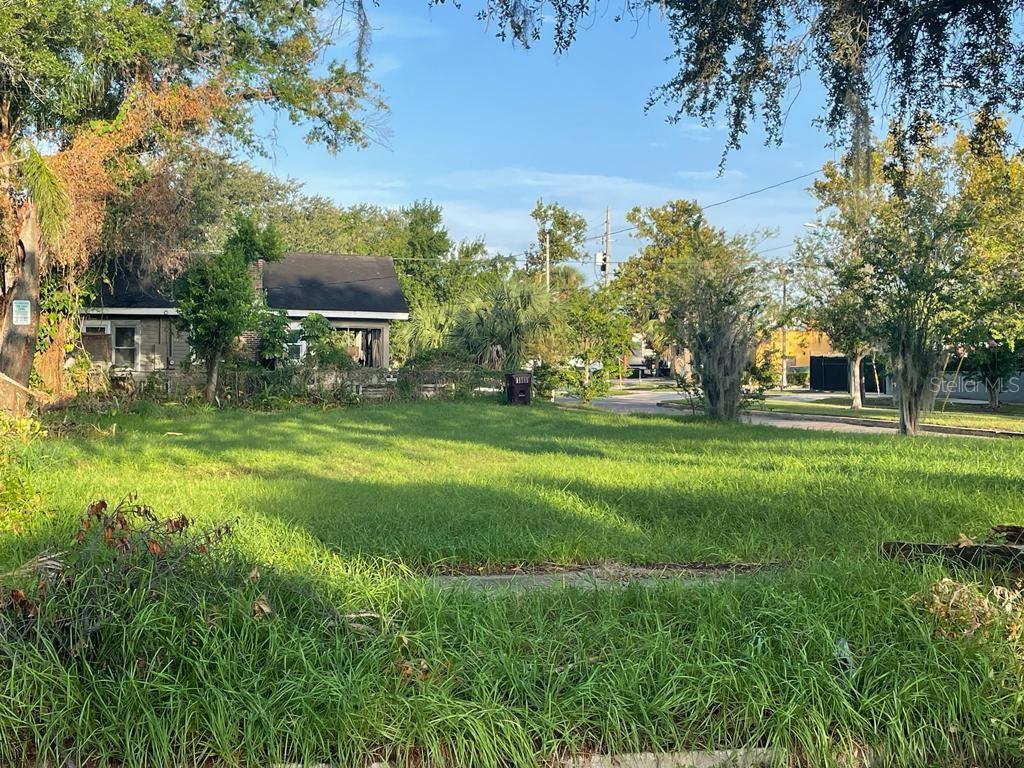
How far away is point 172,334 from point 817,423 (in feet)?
65.9

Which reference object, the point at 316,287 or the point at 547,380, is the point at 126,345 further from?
the point at 547,380

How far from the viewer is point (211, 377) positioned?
22281 millimetres

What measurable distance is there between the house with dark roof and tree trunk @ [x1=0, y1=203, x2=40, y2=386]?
206 inches

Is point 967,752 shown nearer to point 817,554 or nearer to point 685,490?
point 817,554

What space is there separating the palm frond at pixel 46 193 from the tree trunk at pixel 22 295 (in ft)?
2.78

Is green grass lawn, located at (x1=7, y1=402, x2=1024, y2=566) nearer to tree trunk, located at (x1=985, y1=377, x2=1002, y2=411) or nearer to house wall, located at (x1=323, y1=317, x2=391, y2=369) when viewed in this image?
house wall, located at (x1=323, y1=317, x2=391, y2=369)

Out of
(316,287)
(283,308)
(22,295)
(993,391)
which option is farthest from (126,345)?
(993,391)

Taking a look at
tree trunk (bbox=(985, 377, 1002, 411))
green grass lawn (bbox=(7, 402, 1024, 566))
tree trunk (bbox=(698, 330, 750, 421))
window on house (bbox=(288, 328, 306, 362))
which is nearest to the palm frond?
green grass lawn (bbox=(7, 402, 1024, 566))

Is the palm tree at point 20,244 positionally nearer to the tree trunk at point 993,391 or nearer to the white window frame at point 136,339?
the white window frame at point 136,339

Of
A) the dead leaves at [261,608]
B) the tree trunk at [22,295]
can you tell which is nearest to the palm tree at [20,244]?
the tree trunk at [22,295]

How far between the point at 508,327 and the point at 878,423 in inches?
480

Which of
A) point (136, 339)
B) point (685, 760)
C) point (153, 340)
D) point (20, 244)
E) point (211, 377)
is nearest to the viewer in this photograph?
point (685, 760)

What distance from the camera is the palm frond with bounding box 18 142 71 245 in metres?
15.1

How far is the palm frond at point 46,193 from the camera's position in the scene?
596 inches
